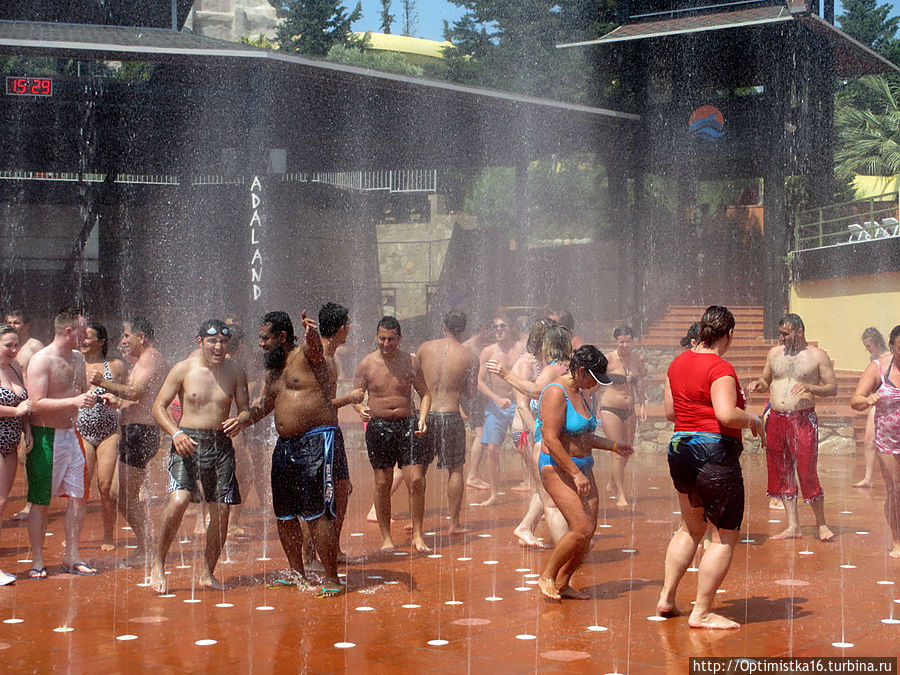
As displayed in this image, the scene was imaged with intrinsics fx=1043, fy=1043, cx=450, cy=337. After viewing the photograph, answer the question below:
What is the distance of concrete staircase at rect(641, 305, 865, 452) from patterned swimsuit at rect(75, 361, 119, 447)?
30.4ft

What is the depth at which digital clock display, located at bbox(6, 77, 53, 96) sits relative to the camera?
18.0 m

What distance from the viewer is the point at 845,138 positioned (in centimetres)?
3388

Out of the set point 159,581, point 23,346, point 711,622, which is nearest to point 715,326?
point 711,622

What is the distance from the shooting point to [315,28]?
46.8m

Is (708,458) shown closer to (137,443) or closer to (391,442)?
(391,442)

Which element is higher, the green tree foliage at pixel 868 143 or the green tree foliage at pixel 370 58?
the green tree foliage at pixel 370 58

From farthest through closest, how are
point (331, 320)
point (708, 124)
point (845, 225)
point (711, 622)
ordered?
point (845, 225)
point (708, 124)
point (331, 320)
point (711, 622)

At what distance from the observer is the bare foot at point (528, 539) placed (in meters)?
7.67

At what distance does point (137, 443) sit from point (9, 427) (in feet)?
3.21

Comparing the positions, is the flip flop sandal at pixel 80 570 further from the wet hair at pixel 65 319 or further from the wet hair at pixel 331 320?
the wet hair at pixel 331 320

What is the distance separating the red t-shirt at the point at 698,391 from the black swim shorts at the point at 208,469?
2.73 meters

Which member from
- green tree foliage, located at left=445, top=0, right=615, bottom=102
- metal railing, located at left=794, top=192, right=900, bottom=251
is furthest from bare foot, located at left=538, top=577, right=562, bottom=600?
green tree foliage, located at left=445, top=0, right=615, bottom=102

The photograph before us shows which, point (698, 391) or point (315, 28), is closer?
point (698, 391)

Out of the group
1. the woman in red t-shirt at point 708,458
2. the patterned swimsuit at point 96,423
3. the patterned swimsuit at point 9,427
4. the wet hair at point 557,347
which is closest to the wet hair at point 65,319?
the patterned swimsuit at point 9,427
